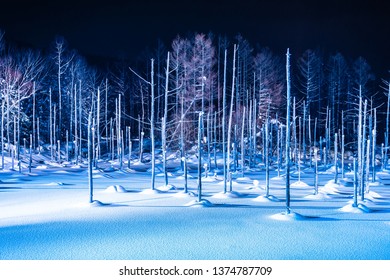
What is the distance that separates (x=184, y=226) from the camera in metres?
7.25

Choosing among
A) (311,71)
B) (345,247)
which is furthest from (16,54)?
(345,247)

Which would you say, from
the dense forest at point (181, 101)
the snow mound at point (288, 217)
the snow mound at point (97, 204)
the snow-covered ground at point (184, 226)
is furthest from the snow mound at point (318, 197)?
the dense forest at point (181, 101)

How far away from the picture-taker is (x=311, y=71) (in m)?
33.1

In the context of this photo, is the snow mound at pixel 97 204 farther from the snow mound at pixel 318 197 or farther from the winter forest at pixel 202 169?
the snow mound at pixel 318 197

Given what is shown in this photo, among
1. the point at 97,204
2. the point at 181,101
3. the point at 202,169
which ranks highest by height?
the point at 181,101

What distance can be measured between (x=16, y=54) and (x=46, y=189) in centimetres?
2008

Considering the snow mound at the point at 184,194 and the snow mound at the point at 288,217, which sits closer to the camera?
the snow mound at the point at 288,217

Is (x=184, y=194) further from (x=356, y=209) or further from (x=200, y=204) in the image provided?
(x=356, y=209)

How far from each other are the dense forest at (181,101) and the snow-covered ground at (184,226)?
38.8ft

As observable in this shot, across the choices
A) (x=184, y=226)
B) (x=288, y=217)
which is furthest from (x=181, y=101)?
(x=184, y=226)

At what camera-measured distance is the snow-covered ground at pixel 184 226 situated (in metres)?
5.59

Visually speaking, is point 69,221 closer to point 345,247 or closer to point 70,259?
point 70,259

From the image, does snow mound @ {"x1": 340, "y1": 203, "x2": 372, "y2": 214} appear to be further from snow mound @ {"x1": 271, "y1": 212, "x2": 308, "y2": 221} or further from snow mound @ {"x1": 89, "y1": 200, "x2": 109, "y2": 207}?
snow mound @ {"x1": 89, "y1": 200, "x2": 109, "y2": 207}

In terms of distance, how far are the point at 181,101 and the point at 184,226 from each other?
15274 millimetres
